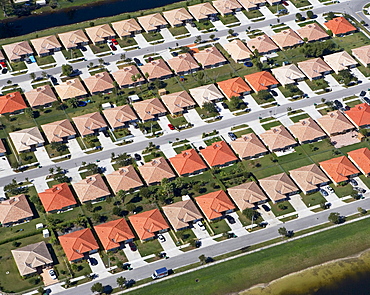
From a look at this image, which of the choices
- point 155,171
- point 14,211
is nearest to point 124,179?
point 155,171

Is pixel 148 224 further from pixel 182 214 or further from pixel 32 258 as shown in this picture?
pixel 32 258

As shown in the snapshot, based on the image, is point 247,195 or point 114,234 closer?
point 114,234

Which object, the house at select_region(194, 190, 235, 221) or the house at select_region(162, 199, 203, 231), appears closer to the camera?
the house at select_region(162, 199, 203, 231)

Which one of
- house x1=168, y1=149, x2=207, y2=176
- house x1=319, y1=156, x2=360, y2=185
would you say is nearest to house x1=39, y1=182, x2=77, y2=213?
house x1=168, y1=149, x2=207, y2=176

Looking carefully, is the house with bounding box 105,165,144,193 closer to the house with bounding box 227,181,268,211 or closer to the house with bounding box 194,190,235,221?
the house with bounding box 194,190,235,221

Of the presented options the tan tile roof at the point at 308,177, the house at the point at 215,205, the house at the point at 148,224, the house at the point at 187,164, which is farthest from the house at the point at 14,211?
the tan tile roof at the point at 308,177

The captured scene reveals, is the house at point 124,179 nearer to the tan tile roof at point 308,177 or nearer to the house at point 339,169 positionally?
the tan tile roof at point 308,177
